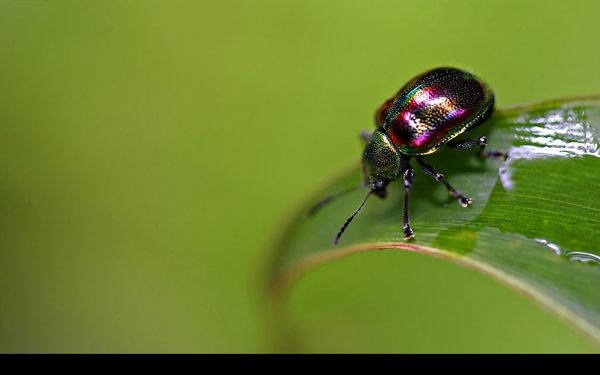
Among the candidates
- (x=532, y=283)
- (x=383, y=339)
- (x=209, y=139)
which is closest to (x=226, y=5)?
(x=209, y=139)

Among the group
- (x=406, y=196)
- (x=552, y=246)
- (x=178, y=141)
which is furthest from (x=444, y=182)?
(x=178, y=141)

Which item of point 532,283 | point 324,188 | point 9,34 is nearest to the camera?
point 532,283

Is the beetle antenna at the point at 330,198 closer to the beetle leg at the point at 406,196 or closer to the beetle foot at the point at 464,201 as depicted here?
the beetle leg at the point at 406,196

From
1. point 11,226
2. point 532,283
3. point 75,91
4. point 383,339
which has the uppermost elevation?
point 75,91

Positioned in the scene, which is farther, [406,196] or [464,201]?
[406,196]

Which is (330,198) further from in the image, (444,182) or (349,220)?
(444,182)

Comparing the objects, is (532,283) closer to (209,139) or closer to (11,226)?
(209,139)

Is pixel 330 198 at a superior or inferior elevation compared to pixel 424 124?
inferior
